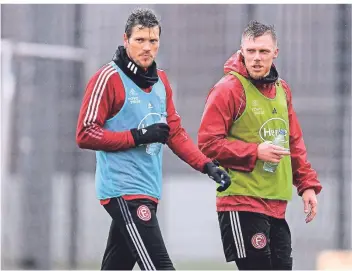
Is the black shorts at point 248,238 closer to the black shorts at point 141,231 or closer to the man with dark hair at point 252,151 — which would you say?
the man with dark hair at point 252,151

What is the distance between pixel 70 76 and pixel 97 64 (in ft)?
0.89

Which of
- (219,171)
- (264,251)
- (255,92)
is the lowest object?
(264,251)

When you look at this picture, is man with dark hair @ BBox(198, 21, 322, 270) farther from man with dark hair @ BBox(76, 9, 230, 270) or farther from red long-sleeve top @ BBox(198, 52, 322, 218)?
man with dark hair @ BBox(76, 9, 230, 270)

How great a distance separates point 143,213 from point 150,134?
383 millimetres

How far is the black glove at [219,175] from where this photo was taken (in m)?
6.00

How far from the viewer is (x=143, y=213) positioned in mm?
5934

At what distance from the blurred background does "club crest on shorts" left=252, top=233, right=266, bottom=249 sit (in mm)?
4845

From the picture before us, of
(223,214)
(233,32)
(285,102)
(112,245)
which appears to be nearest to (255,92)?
(285,102)

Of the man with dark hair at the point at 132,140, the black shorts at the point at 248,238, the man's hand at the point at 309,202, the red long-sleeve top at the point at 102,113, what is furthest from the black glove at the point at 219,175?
the man's hand at the point at 309,202

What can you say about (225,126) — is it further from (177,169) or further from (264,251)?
(177,169)

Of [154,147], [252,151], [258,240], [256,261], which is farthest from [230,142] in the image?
[256,261]

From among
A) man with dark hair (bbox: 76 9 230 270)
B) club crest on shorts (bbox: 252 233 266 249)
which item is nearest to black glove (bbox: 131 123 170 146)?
man with dark hair (bbox: 76 9 230 270)

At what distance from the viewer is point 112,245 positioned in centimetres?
616

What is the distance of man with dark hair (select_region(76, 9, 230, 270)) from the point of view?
233 inches
